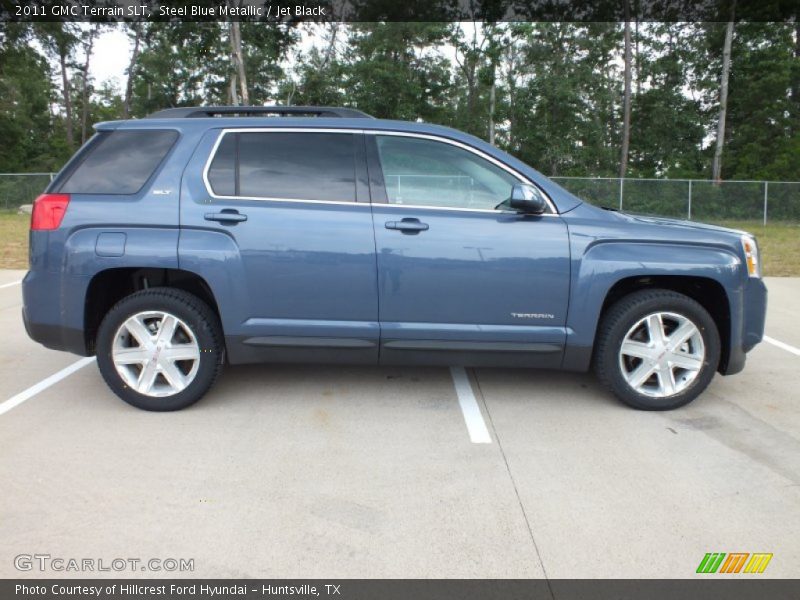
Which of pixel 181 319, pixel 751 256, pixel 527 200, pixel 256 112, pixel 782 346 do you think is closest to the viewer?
pixel 527 200

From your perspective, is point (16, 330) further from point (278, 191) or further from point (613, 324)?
point (613, 324)

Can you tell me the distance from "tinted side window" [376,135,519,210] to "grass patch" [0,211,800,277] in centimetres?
861

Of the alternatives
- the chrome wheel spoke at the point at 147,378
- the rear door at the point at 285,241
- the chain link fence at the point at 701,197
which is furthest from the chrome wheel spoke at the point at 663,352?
the chain link fence at the point at 701,197

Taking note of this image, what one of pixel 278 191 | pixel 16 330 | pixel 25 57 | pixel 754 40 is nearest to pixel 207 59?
pixel 25 57

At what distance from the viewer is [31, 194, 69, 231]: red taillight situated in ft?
12.8

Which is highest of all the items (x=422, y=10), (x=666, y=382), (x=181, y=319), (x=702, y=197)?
(x=422, y=10)

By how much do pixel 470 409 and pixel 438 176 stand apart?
1.58 metres

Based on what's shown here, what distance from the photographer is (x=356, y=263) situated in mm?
3838

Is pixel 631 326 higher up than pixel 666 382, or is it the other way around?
pixel 631 326

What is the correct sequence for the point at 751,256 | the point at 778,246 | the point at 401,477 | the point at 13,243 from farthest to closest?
the point at 778,246 < the point at 13,243 < the point at 751,256 < the point at 401,477

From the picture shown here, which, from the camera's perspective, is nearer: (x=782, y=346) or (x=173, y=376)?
(x=173, y=376)

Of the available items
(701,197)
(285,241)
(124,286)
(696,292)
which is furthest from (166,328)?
(701,197)

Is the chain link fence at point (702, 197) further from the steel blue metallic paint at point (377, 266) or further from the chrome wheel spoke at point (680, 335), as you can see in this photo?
the steel blue metallic paint at point (377, 266)
